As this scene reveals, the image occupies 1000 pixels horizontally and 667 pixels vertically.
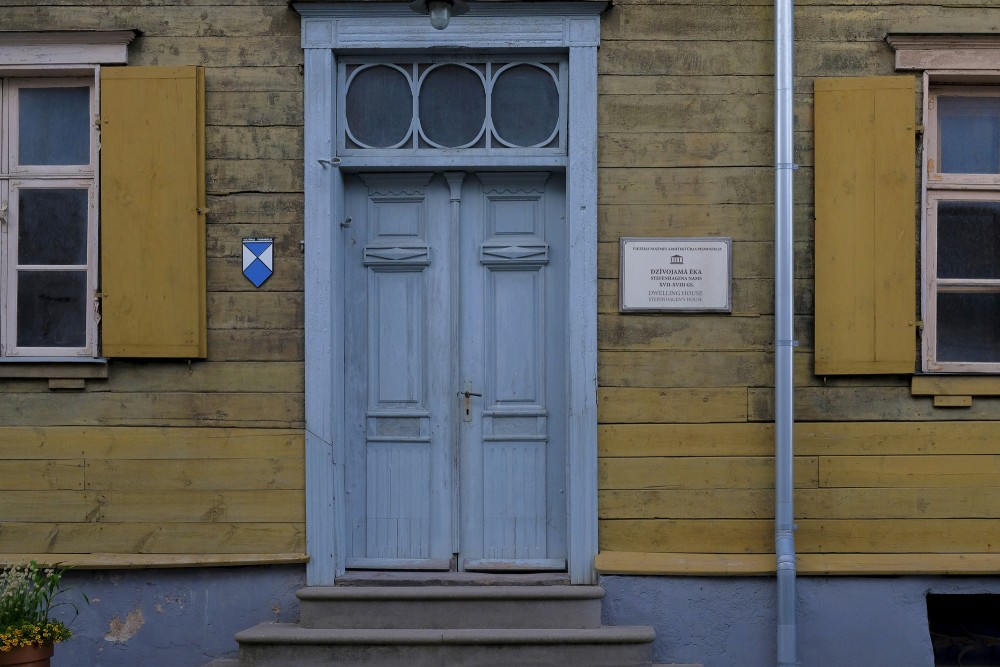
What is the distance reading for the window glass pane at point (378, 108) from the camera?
5781 mm

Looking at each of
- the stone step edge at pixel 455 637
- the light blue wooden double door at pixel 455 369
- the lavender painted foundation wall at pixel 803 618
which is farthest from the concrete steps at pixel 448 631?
the light blue wooden double door at pixel 455 369

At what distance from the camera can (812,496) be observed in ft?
18.2

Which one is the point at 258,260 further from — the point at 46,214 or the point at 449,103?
the point at 449,103

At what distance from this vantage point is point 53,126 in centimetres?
582

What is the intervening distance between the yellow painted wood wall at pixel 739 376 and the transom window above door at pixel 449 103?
347 millimetres

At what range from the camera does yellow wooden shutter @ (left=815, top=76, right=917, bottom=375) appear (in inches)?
218

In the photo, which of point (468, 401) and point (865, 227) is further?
point (468, 401)

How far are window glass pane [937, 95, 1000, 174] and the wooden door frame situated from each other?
1845mm

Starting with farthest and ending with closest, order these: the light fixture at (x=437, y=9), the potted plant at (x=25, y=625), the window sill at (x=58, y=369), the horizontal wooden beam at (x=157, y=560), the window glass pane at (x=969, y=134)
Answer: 1. the window glass pane at (x=969, y=134)
2. the window sill at (x=58, y=369)
3. the horizontal wooden beam at (x=157, y=560)
4. the light fixture at (x=437, y=9)
5. the potted plant at (x=25, y=625)

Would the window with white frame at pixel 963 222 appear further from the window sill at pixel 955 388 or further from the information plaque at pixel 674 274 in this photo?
the information plaque at pixel 674 274

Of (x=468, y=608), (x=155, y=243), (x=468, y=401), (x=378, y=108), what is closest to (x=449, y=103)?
(x=378, y=108)

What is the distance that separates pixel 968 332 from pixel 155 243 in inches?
165

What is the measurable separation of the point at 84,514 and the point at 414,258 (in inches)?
83.9

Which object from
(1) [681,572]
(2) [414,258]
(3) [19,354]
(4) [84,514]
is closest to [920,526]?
(1) [681,572]
